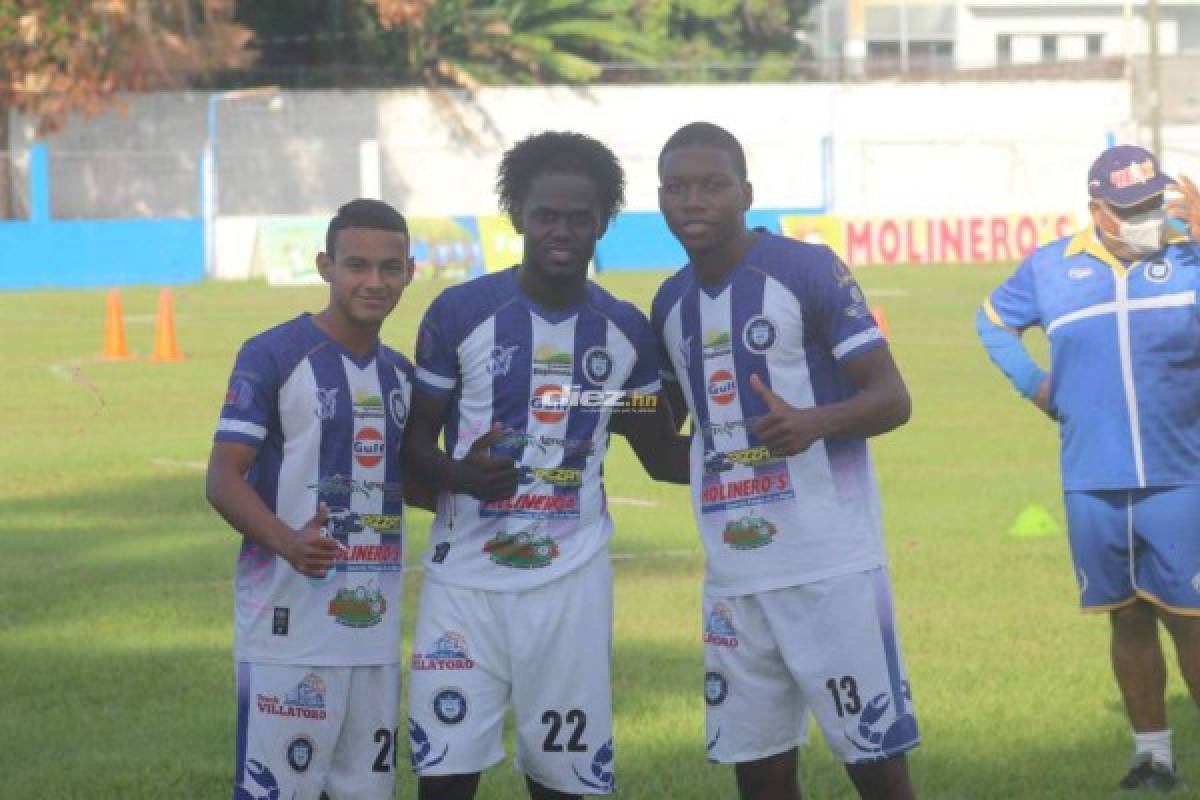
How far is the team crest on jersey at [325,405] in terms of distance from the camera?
6102 millimetres

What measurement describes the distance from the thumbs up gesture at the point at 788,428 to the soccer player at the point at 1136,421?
7.57ft

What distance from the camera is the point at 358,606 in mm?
6141

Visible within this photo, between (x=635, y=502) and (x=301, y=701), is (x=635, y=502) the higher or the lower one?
the lower one

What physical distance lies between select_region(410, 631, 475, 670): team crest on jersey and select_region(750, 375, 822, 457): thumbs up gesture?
97cm

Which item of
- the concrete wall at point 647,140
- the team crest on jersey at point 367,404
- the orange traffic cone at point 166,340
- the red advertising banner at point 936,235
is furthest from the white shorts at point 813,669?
the concrete wall at point 647,140

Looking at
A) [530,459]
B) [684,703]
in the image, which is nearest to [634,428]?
[530,459]

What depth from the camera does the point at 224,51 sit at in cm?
5234

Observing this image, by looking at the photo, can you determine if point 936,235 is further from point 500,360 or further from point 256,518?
point 256,518

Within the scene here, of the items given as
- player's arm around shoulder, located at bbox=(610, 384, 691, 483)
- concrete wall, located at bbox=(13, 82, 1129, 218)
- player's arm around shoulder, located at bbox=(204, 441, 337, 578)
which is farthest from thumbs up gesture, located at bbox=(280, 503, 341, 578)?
concrete wall, located at bbox=(13, 82, 1129, 218)

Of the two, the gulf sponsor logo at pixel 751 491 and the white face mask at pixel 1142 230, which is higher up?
the white face mask at pixel 1142 230

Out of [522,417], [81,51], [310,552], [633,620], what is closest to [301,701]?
[310,552]

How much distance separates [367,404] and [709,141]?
114 centimetres

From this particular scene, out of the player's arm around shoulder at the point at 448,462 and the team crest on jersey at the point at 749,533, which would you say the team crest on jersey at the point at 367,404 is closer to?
the player's arm around shoulder at the point at 448,462

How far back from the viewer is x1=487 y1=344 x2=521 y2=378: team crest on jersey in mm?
6258
